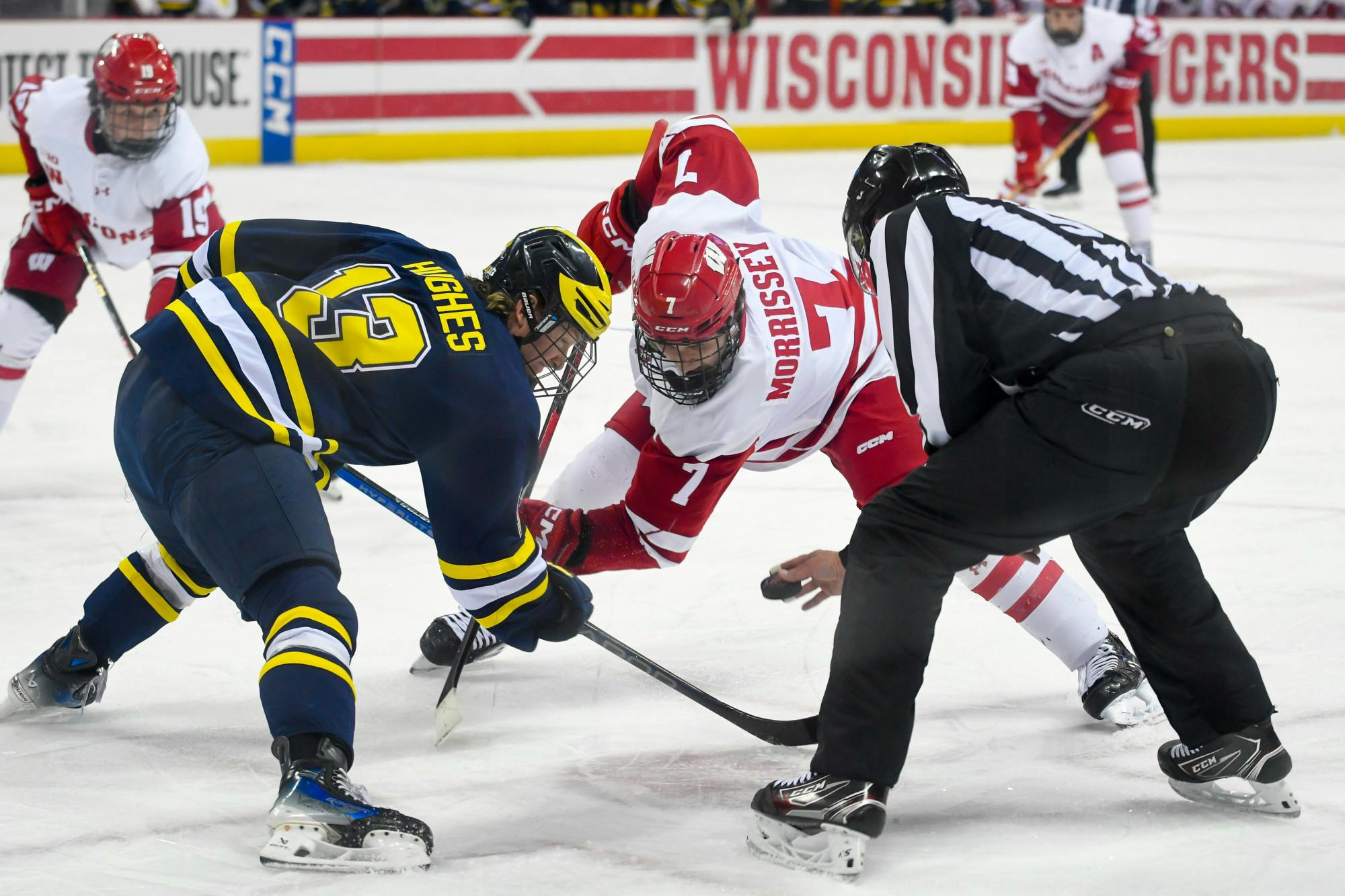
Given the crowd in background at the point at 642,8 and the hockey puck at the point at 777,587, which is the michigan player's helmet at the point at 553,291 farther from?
the crowd in background at the point at 642,8

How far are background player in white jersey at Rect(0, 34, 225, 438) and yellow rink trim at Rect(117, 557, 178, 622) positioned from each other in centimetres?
141

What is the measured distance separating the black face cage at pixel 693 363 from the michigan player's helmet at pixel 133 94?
188cm

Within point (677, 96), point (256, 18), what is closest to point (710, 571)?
point (256, 18)

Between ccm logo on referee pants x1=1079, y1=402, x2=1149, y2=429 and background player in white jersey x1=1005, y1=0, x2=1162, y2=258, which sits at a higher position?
ccm logo on referee pants x1=1079, y1=402, x2=1149, y2=429

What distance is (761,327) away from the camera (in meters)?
2.48

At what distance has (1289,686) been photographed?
8.99 ft

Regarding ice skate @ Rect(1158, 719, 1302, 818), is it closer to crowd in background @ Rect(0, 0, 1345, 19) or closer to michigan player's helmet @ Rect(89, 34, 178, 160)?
michigan player's helmet @ Rect(89, 34, 178, 160)

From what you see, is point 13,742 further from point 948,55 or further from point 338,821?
point 948,55

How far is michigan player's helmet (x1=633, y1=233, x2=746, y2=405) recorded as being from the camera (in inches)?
89.4

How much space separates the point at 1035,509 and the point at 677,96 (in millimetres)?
9112

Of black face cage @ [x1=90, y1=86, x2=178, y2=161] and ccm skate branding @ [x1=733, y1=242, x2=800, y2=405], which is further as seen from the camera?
black face cage @ [x1=90, y1=86, x2=178, y2=161]

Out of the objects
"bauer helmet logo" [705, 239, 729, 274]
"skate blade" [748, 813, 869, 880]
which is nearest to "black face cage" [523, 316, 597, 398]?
"bauer helmet logo" [705, 239, 729, 274]

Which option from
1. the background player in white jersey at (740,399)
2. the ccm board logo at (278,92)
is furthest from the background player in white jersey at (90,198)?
the ccm board logo at (278,92)

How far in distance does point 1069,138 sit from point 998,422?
20.2ft
